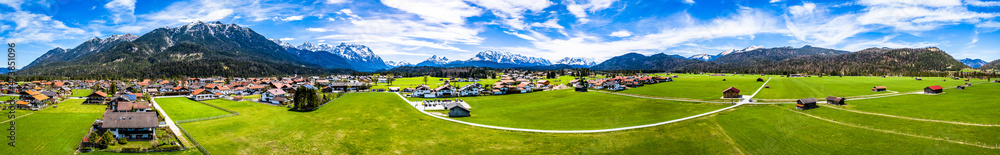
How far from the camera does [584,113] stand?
1784 inches

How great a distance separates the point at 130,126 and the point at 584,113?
43.9 m

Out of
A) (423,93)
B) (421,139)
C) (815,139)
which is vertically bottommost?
(421,139)

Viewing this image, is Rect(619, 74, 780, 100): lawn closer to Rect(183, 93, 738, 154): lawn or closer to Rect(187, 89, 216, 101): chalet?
Rect(183, 93, 738, 154): lawn

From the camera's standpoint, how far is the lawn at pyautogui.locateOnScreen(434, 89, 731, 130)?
37.5m

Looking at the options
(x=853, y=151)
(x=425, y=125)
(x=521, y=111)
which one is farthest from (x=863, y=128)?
(x=425, y=125)

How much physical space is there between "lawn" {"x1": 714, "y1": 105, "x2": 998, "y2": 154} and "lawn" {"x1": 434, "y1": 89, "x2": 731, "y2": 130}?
23.1 feet

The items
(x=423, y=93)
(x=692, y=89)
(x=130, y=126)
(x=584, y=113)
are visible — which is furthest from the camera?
(x=423, y=93)

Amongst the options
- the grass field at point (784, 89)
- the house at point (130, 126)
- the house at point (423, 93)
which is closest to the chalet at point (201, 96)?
the house at point (423, 93)

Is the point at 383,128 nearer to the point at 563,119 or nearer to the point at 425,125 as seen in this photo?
the point at 425,125

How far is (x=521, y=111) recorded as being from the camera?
49.3 meters

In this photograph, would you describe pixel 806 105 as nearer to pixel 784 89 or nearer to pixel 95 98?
pixel 784 89

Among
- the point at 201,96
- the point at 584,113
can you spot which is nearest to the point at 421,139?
the point at 584,113

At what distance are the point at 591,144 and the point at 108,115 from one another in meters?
42.1

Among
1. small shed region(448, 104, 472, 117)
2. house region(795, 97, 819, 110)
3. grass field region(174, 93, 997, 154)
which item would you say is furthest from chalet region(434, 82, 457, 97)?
house region(795, 97, 819, 110)
